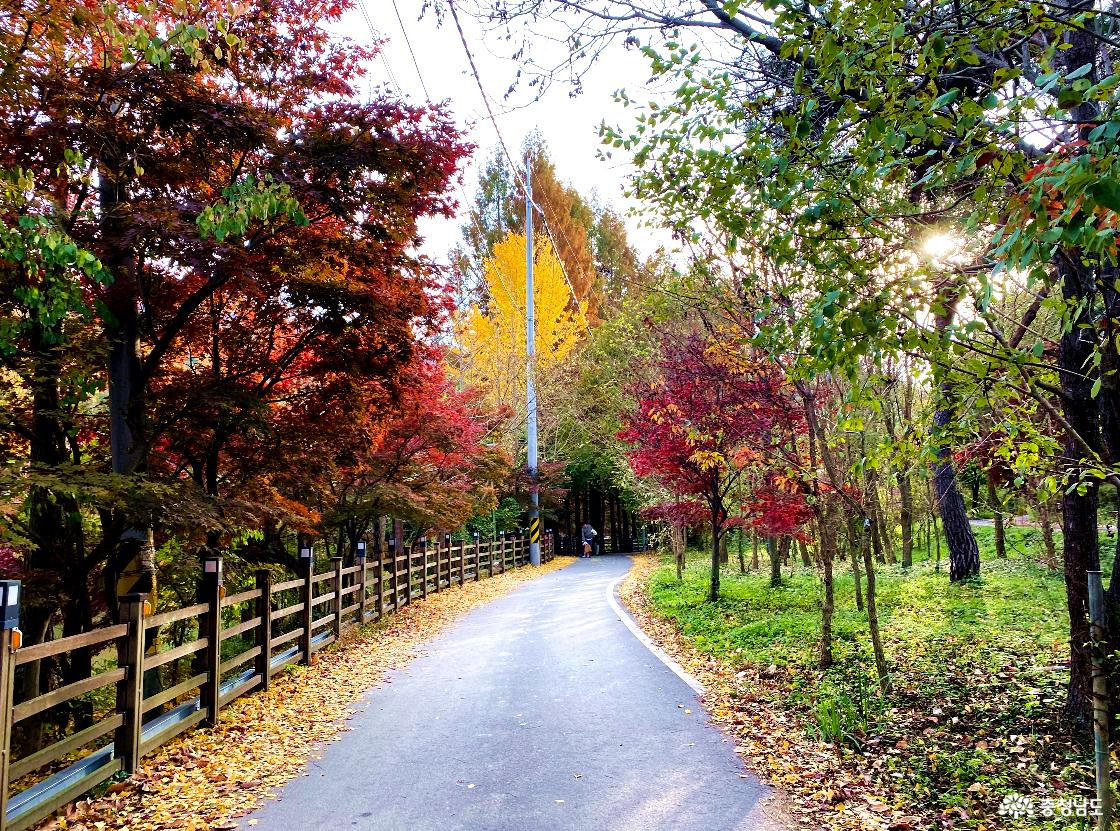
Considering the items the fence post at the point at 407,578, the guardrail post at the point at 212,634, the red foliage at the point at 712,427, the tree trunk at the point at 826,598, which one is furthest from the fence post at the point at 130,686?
the fence post at the point at 407,578

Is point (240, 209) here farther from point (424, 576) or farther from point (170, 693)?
point (424, 576)

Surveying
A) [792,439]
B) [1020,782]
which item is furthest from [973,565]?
[1020,782]

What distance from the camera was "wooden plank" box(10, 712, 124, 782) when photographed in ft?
12.4

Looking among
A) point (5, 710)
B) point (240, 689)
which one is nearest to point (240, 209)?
point (5, 710)

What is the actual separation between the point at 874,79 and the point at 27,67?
210 inches

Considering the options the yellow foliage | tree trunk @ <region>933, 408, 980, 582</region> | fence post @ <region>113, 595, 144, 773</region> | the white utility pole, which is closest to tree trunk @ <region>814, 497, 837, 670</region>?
tree trunk @ <region>933, 408, 980, 582</region>

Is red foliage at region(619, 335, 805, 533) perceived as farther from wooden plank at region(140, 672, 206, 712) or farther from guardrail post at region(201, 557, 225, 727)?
wooden plank at region(140, 672, 206, 712)

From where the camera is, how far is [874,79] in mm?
2977

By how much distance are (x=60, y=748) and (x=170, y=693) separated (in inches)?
54.7

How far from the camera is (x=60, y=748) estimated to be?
4078 millimetres

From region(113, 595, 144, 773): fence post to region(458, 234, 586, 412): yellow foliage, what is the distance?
17.5 metres

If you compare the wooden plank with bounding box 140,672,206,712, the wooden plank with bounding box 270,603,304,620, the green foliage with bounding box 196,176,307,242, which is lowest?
the wooden plank with bounding box 140,672,206,712

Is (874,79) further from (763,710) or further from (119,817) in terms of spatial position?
(119,817)

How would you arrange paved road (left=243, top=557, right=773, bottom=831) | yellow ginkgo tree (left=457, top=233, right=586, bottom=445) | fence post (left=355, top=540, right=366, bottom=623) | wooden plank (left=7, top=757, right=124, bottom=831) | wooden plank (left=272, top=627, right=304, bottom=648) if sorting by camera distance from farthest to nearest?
1. yellow ginkgo tree (left=457, top=233, right=586, bottom=445)
2. fence post (left=355, top=540, right=366, bottom=623)
3. wooden plank (left=272, top=627, right=304, bottom=648)
4. paved road (left=243, top=557, right=773, bottom=831)
5. wooden plank (left=7, top=757, right=124, bottom=831)
